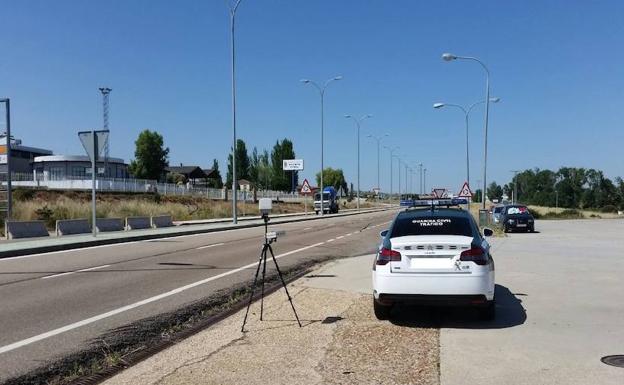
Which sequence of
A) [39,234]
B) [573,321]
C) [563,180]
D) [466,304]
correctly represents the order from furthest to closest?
[563,180] → [39,234] → [573,321] → [466,304]

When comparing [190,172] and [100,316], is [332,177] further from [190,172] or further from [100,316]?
[100,316]

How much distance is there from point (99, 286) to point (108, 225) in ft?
60.0

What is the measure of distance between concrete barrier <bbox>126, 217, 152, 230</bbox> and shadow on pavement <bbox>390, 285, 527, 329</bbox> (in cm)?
2391

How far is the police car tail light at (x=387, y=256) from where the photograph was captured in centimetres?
772

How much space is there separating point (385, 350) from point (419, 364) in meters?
0.61

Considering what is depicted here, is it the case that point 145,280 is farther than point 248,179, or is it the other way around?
point 248,179

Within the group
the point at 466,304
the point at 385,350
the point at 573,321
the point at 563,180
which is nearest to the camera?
the point at 385,350

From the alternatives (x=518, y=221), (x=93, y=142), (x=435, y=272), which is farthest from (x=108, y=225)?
(x=435, y=272)

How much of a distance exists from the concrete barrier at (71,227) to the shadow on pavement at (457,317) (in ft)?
66.3

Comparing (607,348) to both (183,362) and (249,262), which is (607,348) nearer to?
(183,362)

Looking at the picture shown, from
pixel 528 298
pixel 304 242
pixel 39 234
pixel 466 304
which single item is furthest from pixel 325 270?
pixel 39 234

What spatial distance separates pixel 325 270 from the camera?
13836mm

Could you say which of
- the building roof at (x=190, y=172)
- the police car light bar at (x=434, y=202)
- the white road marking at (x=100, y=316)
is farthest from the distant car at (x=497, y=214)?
the building roof at (x=190, y=172)

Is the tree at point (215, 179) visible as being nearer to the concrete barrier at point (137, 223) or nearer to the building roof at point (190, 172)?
the building roof at point (190, 172)
